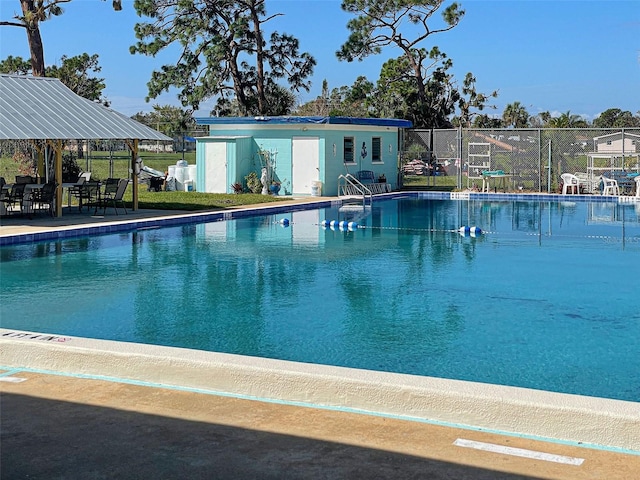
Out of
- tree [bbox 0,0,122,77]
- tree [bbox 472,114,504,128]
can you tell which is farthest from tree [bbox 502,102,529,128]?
tree [bbox 0,0,122,77]

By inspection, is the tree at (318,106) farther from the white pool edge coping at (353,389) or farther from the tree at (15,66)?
the white pool edge coping at (353,389)

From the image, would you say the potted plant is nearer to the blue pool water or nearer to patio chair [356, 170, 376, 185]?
patio chair [356, 170, 376, 185]

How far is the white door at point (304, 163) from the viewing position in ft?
88.0

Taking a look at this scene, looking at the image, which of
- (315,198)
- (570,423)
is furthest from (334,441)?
(315,198)

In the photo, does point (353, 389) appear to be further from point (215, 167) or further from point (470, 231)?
point (215, 167)

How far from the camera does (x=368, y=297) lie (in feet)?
35.6

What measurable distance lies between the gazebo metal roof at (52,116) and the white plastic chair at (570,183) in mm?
14330

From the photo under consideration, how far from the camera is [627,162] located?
117 ft

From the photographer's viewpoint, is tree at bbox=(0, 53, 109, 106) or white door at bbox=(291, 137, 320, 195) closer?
white door at bbox=(291, 137, 320, 195)

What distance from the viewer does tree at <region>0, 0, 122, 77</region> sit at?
24875 mm

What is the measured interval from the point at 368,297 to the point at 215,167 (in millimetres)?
17023

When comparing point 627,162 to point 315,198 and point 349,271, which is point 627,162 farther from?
point 349,271

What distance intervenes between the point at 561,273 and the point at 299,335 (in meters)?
5.73

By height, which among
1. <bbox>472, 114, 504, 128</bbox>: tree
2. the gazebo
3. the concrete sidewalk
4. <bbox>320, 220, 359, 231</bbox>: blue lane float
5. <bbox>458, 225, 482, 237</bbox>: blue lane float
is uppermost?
<bbox>472, 114, 504, 128</bbox>: tree
